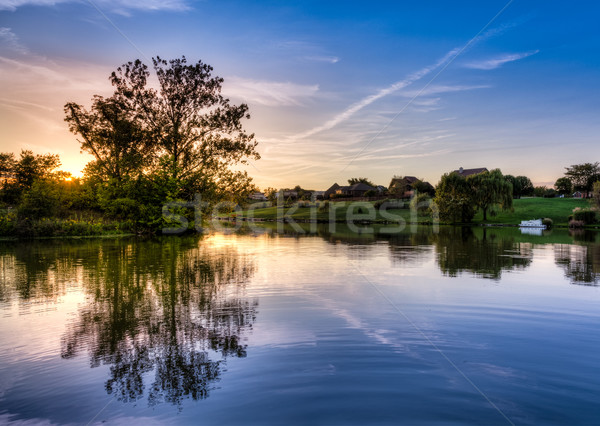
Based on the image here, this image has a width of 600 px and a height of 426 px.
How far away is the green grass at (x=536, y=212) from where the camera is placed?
63.4 meters

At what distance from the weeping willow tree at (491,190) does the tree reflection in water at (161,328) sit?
180 feet

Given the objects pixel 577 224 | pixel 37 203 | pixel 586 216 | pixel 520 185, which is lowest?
pixel 577 224

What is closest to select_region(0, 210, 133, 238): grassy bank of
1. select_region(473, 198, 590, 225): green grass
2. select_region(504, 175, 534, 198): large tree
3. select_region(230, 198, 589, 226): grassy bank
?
select_region(230, 198, 589, 226): grassy bank

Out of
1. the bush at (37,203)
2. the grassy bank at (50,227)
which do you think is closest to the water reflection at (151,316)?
the grassy bank at (50,227)

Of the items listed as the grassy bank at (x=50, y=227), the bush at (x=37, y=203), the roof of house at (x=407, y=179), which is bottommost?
the grassy bank at (x=50, y=227)

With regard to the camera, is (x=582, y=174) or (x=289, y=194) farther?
(x=289, y=194)

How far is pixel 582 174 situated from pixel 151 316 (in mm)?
139929

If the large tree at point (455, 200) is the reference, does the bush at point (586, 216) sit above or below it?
below

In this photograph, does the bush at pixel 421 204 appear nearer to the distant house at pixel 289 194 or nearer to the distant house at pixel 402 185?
the distant house at pixel 402 185

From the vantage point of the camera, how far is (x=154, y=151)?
3928 centimetres

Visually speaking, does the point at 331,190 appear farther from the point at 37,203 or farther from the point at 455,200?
the point at 37,203

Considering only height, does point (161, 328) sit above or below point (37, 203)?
below

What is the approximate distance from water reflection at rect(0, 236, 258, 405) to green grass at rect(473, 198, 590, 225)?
59028 mm

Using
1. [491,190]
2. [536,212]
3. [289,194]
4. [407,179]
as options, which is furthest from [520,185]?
[289,194]
